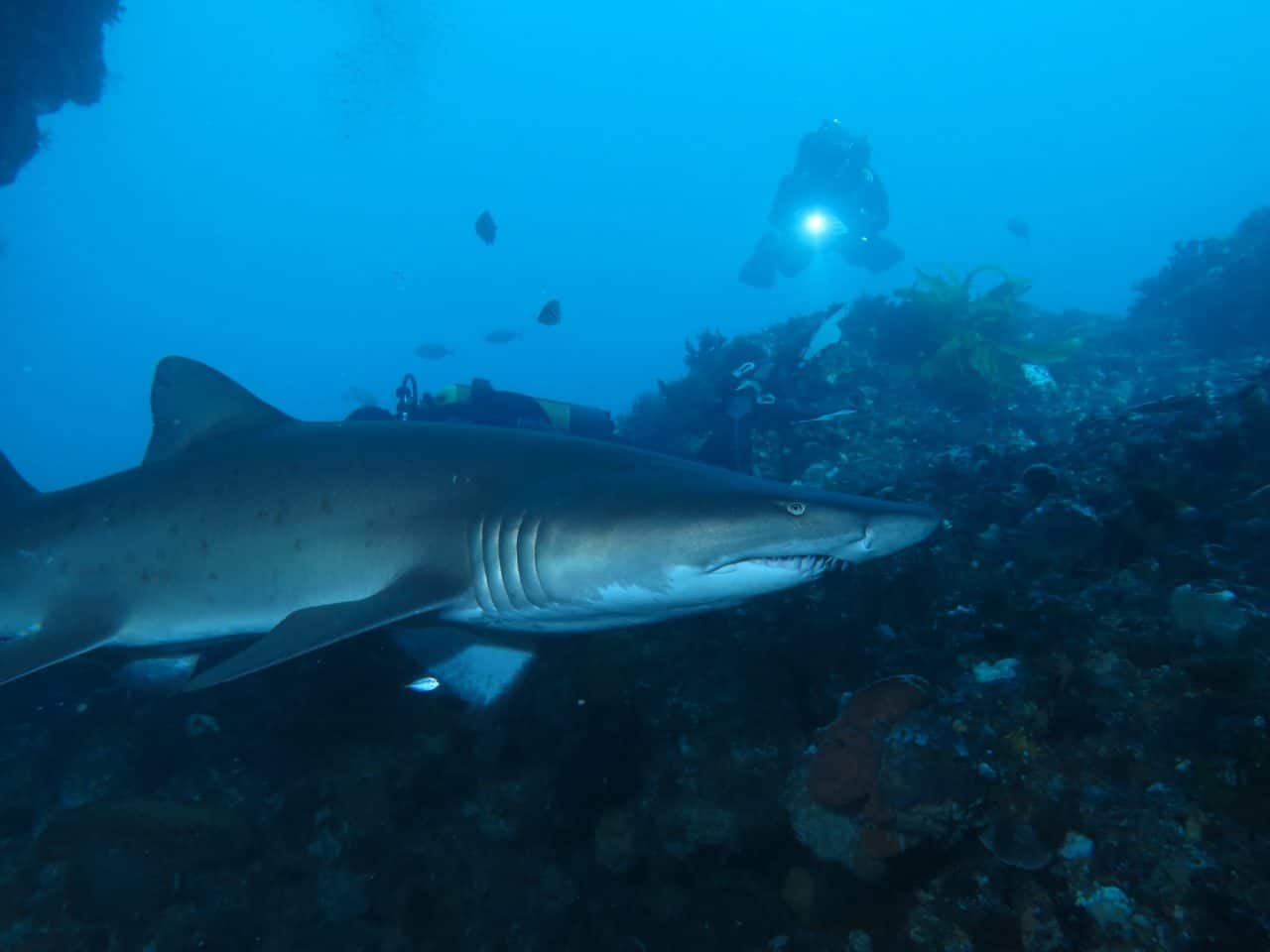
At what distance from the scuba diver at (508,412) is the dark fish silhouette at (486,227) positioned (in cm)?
765

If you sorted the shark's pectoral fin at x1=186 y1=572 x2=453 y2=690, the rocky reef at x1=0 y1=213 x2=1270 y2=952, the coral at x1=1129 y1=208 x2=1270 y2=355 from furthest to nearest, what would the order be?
the coral at x1=1129 y1=208 x2=1270 y2=355, the shark's pectoral fin at x1=186 y1=572 x2=453 y2=690, the rocky reef at x1=0 y1=213 x2=1270 y2=952

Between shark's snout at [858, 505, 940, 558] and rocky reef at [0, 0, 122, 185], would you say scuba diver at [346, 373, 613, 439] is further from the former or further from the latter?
rocky reef at [0, 0, 122, 185]

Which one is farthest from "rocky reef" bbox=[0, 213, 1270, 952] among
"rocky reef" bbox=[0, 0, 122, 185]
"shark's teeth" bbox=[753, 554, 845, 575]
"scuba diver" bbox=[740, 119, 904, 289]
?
"scuba diver" bbox=[740, 119, 904, 289]

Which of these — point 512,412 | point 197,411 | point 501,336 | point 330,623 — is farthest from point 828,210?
point 330,623

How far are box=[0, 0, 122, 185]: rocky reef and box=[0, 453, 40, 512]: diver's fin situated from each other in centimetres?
1469

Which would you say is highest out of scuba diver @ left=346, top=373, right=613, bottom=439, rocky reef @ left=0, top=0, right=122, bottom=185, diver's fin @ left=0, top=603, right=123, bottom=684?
rocky reef @ left=0, top=0, right=122, bottom=185

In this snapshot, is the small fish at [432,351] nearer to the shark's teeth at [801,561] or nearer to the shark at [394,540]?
the shark at [394,540]

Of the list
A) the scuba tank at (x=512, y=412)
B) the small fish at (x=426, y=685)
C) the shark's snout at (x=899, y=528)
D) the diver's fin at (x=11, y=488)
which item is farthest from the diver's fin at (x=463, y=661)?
the scuba tank at (x=512, y=412)

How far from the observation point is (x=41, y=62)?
13766mm

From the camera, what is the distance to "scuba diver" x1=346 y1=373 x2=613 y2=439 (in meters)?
7.89

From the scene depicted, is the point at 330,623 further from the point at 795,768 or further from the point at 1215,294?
the point at 1215,294

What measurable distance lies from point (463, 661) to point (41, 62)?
18360mm

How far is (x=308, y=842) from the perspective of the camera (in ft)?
11.1

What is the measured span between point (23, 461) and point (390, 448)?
733 feet
